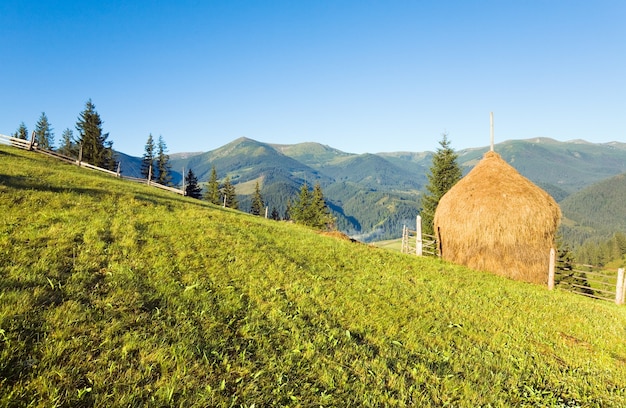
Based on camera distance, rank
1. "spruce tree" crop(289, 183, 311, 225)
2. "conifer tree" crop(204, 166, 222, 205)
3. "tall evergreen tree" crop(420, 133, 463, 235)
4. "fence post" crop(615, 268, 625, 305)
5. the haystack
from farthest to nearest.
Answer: "conifer tree" crop(204, 166, 222, 205) → "spruce tree" crop(289, 183, 311, 225) → "tall evergreen tree" crop(420, 133, 463, 235) → the haystack → "fence post" crop(615, 268, 625, 305)

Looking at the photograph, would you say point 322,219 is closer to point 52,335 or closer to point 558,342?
point 558,342

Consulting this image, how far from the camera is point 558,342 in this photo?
26.3ft

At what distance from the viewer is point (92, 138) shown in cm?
5372

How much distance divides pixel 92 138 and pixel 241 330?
62.3 m

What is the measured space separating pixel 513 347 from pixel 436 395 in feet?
12.0

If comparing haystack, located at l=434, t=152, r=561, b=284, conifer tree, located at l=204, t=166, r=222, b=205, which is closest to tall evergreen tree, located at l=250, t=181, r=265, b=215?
conifer tree, located at l=204, t=166, r=222, b=205

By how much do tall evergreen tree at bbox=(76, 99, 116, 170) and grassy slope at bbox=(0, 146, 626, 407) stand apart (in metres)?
50.8

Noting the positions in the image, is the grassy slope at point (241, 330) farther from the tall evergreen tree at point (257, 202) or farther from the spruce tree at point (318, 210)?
the tall evergreen tree at point (257, 202)

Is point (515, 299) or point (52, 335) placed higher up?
point (52, 335)

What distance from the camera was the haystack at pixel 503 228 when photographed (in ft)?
54.5

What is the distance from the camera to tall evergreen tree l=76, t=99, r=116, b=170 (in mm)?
53156

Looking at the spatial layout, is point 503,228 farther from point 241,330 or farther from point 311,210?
point 311,210

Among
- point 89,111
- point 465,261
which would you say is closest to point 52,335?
point 465,261

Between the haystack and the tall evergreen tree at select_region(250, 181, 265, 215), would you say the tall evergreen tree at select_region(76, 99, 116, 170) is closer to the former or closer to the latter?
the tall evergreen tree at select_region(250, 181, 265, 215)
